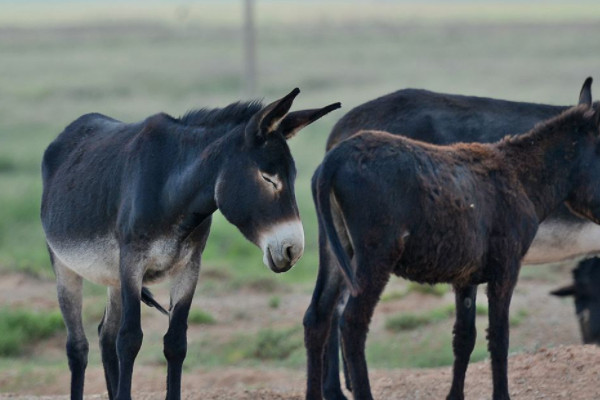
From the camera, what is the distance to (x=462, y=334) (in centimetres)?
782

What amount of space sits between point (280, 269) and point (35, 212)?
11.5 metres

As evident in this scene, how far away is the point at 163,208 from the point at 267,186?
792mm

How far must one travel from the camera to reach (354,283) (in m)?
6.58

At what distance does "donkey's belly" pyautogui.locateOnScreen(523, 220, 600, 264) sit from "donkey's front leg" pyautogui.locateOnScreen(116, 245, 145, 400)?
3547 mm

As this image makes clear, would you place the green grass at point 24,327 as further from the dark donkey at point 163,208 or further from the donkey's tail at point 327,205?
the donkey's tail at point 327,205

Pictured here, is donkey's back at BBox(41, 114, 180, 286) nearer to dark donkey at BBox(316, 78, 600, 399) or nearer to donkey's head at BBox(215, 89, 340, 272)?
donkey's head at BBox(215, 89, 340, 272)

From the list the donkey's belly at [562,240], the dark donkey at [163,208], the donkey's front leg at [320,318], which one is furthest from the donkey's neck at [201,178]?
the donkey's belly at [562,240]

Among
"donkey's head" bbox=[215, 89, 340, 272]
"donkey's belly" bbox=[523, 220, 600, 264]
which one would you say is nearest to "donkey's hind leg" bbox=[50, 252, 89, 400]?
"donkey's head" bbox=[215, 89, 340, 272]

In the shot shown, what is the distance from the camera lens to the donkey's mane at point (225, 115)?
7262mm

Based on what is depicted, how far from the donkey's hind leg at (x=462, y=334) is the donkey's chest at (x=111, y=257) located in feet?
6.03

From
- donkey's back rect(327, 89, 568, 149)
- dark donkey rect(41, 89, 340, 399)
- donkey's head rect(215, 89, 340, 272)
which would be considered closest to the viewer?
donkey's head rect(215, 89, 340, 272)

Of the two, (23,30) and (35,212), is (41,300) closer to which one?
(35,212)

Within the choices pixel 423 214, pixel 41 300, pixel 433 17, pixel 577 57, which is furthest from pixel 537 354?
pixel 433 17

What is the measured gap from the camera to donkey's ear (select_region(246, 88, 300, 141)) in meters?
6.83
